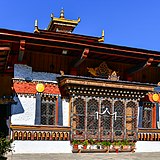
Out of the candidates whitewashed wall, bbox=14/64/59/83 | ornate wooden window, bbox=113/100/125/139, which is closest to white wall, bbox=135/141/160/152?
ornate wooden window, bbox=113/100/125/139

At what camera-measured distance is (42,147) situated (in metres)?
13.8

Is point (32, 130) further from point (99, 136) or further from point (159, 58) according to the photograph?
point (159, 58)

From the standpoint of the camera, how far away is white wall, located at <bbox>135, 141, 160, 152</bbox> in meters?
15.6

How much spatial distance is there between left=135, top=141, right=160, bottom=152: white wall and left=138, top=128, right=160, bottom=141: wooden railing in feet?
0.65

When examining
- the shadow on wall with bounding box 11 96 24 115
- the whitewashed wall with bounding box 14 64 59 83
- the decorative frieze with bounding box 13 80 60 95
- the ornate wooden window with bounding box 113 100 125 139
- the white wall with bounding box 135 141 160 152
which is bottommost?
the white wall with bounding box 135 141 160 152

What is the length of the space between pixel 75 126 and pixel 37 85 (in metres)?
2.55

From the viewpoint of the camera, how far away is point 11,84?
14.4 meters

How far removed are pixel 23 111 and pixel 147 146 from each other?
6482mm

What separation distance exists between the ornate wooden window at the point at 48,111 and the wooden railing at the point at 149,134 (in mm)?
4394

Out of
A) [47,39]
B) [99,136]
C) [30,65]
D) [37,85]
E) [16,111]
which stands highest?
[47,39]

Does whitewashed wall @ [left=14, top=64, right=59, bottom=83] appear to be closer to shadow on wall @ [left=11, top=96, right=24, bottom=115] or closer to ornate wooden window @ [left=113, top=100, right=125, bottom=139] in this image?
shadow on wall @ [left=11, top=96, right=24, bottom=115]

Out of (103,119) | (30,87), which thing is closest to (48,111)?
(30,87)

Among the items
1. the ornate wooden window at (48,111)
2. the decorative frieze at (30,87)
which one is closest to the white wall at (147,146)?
the ornate wooden window at (48,111)

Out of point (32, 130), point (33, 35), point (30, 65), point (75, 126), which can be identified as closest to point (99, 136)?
point (75, 126)
